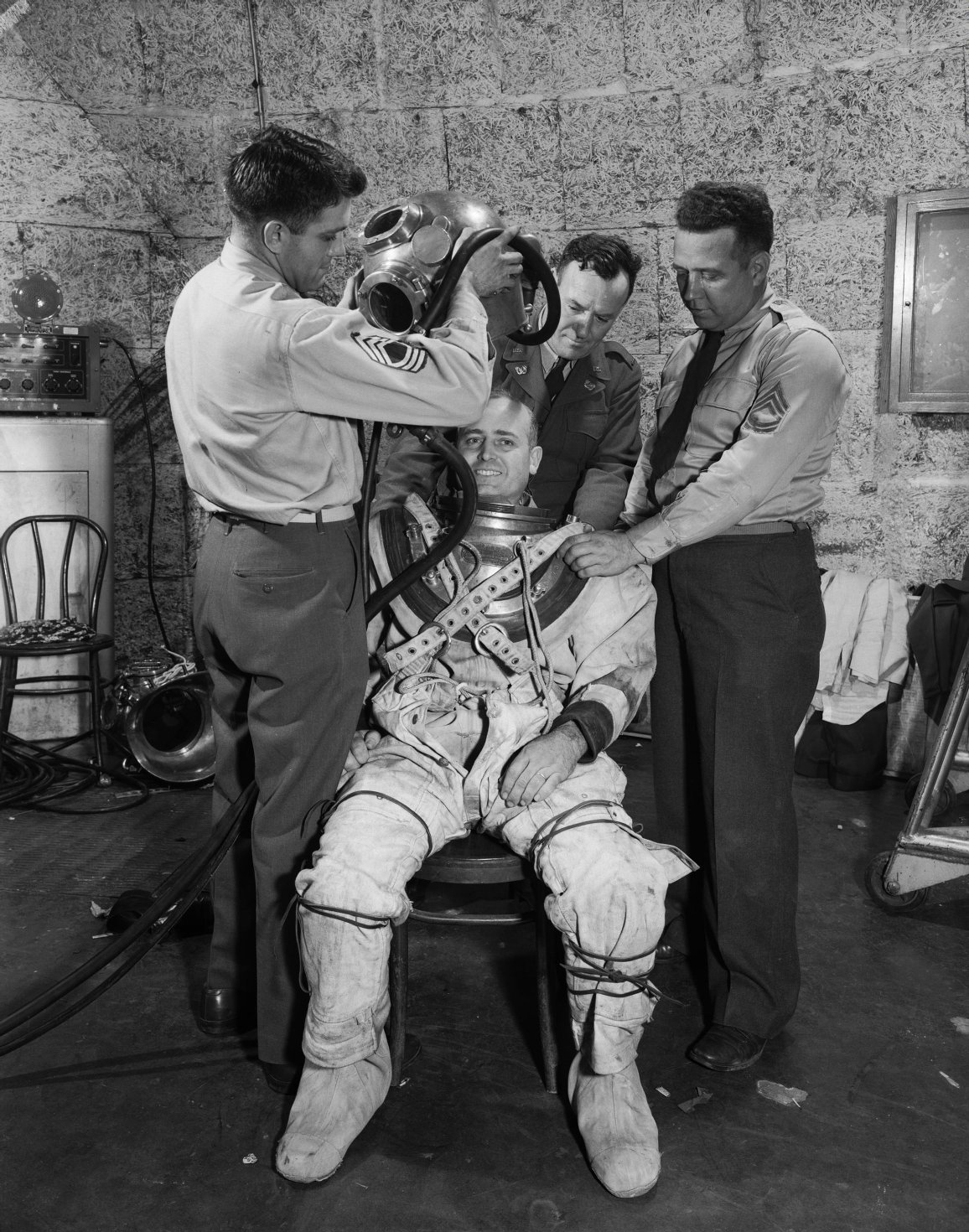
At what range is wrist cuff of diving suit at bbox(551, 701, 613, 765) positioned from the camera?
2.27 m

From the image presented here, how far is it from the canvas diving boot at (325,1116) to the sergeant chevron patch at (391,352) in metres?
1.38

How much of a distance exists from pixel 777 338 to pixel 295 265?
1.09 meters

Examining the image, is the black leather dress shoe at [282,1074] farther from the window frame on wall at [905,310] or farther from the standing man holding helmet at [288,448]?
the window frame on wall at [905,310]

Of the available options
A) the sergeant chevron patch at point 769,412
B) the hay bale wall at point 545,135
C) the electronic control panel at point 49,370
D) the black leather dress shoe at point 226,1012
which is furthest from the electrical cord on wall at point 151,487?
the sergeant chevron patch at point 769,412

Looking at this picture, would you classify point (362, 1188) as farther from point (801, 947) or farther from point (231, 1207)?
point (801, 947)

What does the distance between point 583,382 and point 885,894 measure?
1.84m

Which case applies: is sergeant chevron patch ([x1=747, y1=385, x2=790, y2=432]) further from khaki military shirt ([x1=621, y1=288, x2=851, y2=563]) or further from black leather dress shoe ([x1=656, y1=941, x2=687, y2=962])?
black leather dress shoe ([x1=656, y1=941, x2=687, y2=962])

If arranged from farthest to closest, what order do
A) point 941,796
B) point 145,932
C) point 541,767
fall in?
point 941,796
point 541,767
point 145,932

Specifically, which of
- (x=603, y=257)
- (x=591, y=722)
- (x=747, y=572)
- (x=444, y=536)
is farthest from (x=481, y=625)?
(x=603, y=257)

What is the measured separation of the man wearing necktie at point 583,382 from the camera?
320 centimetres

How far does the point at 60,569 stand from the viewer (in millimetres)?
4695

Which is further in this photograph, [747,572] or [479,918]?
[747,572]

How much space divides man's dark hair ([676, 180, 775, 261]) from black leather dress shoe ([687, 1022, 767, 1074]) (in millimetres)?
1785

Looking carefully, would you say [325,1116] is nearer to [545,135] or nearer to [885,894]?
[885,894]
